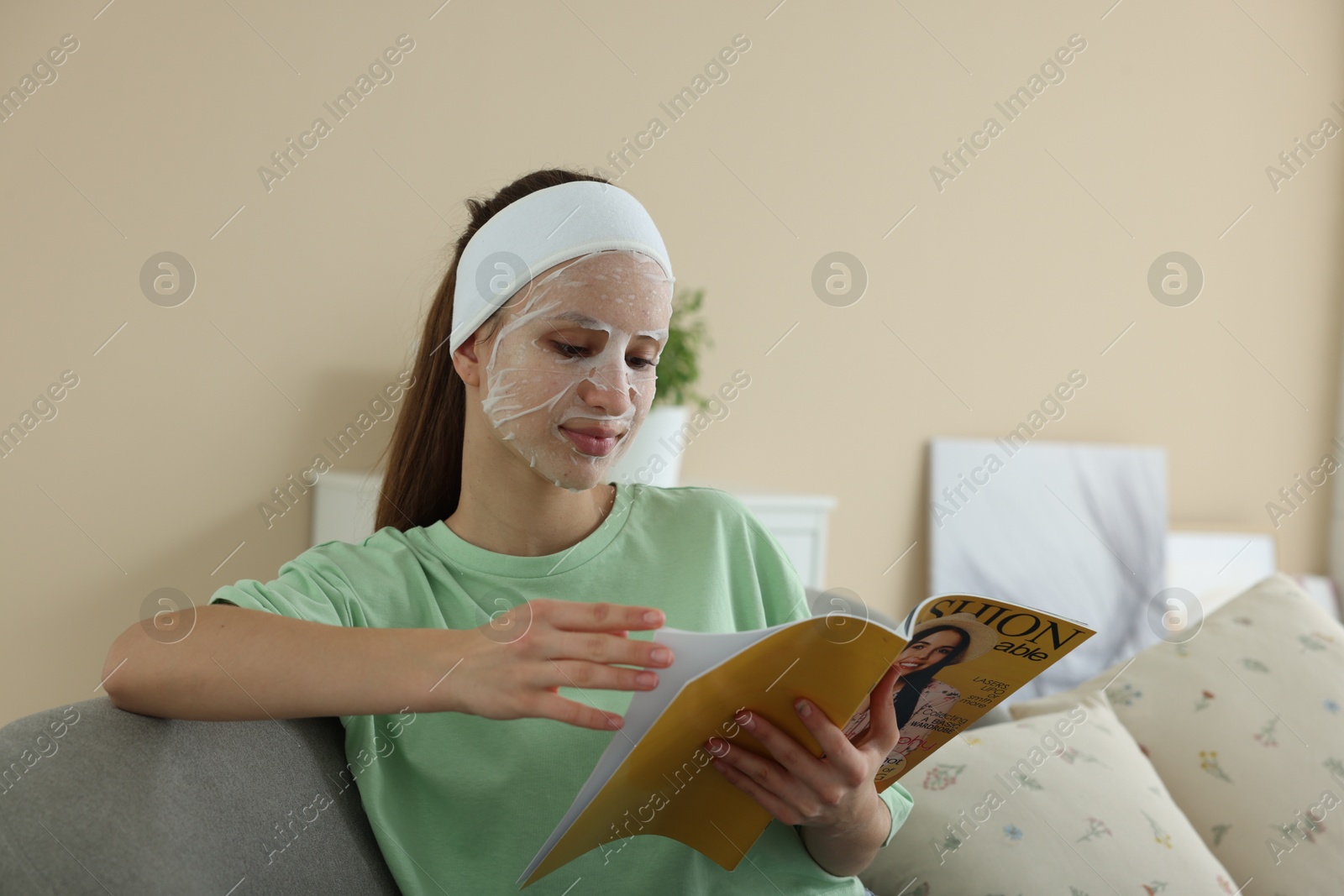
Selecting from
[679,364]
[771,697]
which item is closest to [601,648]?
[771,697]

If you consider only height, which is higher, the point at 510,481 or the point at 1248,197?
the point at 1248,197

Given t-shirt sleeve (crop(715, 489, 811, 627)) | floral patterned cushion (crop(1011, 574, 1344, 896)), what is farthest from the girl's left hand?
floral patterned cushion (crop(1011, 574, 1344, 896))

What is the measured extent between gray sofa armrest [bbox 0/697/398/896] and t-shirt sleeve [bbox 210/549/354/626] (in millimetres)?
101

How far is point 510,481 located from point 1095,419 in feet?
8.51

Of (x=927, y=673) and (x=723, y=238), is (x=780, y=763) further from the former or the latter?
(x=723, y=238)

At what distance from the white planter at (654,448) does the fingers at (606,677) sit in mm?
1220

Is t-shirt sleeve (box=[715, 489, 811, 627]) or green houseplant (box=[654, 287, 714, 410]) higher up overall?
green houseplant (box=[654, 287, 714, 410])

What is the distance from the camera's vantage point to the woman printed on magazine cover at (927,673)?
814 millimetres

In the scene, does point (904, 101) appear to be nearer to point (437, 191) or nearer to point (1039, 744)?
point (437, 191)

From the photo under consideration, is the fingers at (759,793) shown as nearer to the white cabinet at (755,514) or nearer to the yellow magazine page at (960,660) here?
the yellow magazine page at (960,660)

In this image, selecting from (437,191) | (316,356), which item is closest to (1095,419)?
(437,191)

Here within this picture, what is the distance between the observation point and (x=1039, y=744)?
4.64ft

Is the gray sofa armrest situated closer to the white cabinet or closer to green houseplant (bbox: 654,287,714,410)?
the white cabinet

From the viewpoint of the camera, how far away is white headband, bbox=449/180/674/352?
1.04 m
